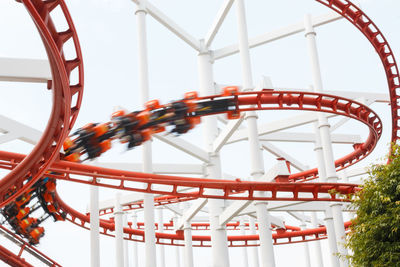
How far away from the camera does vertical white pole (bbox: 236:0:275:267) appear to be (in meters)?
10.4

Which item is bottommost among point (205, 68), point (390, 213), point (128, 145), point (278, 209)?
point (390, 213)

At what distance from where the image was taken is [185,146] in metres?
11.9

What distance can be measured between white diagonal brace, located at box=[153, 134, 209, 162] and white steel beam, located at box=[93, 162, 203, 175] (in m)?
0.32

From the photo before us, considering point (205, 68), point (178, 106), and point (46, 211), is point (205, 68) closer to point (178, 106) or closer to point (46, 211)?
point (178, 106)

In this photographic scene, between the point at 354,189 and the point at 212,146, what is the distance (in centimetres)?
342

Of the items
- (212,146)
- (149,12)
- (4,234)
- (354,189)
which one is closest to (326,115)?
(354,189)

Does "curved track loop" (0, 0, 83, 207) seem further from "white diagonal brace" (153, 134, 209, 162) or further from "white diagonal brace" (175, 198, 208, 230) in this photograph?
"white diagonal brace" (175, 198, 208, 230)

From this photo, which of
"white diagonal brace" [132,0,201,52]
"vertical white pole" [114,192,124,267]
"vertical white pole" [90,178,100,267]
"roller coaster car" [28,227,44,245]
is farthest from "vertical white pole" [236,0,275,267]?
"roller coaster car" [28,227,44,245]

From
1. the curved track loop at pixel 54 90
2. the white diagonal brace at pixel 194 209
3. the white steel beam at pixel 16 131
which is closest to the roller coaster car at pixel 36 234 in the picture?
the white diagonal brace at pixel 194 209

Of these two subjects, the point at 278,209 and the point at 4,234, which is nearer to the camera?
the point at 278,209

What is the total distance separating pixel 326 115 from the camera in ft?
43.1

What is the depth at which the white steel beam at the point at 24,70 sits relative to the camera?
20.1ft

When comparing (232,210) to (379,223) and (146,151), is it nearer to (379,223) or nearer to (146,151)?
(146,151)

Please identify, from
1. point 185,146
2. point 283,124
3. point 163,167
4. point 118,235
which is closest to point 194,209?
point 163,167
